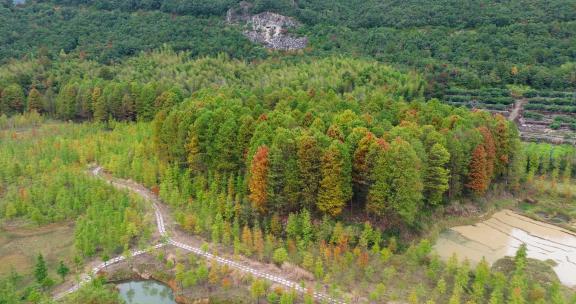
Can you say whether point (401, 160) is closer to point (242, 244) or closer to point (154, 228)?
point (242, 244)

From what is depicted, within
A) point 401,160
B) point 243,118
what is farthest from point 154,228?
point 401,160

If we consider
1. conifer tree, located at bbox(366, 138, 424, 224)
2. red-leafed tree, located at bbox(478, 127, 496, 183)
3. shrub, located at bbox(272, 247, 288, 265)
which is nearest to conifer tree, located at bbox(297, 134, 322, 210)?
conifer tree, located at bbox(366, 138, 424, 224)

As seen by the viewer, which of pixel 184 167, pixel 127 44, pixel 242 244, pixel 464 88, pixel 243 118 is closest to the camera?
pixel 242 244

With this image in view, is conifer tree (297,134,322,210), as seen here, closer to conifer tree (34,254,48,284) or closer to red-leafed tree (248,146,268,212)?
red-leafed tree (248,146,268,212)

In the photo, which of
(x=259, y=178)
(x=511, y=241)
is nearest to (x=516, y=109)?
(x=511, y=241)

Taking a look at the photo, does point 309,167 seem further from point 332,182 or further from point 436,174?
point 436,174

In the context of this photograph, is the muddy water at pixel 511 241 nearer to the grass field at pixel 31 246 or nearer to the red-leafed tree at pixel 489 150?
the red-leafed tree at pixel 489 150
